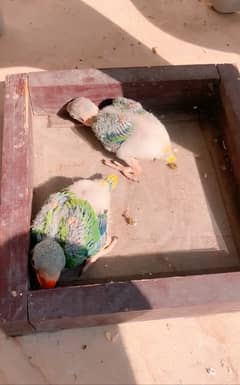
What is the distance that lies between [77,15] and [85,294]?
4.59 feet

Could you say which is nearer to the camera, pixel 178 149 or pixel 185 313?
pixel 185 313

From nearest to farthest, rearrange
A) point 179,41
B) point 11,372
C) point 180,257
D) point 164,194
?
point 11,372
point 180,257
point 164,194
point 179,41

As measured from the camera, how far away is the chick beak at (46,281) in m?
1.25

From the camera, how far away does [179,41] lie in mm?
2096

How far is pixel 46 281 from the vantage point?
49.3 inches

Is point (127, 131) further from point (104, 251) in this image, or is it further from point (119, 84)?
point (104, 251)

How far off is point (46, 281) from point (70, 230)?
15 cm

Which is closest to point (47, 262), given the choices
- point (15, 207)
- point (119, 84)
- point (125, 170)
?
point (15, 207)

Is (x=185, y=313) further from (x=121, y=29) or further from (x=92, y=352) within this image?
(x=121, y=29)

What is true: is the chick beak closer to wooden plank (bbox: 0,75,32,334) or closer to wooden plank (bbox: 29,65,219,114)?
wooden plank (bbox: 0,75,32,334)

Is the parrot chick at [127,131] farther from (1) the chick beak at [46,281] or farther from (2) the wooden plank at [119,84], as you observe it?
(1) the chick beak at [46,281]

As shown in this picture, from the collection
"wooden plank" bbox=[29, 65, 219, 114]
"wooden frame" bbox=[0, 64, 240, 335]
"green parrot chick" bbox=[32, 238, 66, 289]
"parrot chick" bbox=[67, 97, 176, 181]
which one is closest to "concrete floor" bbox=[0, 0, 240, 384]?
"wooden frame" bbox=[0, 64, 240, 335]

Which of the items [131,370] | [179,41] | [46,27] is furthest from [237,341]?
[46,27]

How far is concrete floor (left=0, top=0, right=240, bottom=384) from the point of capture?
1.31 metres
